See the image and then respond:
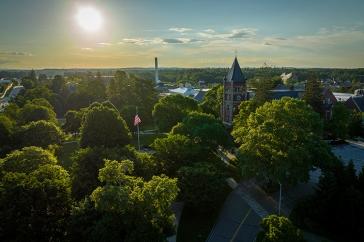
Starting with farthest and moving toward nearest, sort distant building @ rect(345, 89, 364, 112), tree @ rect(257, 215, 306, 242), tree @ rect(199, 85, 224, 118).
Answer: distant building @ rect(345, 89, 364, 112) → tree @ rect(199, 85, 224, 118) → tree @ rect(257, 215, 306, 242)

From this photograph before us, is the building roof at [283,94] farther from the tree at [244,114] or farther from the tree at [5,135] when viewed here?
the tree at [5,135]

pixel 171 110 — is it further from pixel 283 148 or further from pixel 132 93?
pixel 283 148

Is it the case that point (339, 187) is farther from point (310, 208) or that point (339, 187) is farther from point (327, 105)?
point (327, 105)

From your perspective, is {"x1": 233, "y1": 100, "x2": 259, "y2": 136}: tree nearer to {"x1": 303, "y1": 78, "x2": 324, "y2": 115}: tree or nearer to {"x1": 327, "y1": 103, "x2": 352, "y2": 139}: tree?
{"x1": 303, "y1": 78, "x2": 324, "y2": 115}: tree

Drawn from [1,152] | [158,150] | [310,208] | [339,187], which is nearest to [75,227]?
[158,150]

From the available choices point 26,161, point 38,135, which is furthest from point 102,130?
point 38,135

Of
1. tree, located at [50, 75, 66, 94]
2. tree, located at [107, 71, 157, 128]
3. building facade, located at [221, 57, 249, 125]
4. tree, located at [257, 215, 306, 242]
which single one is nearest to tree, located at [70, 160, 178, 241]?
tree, located at [257, 215, 306, 242]
